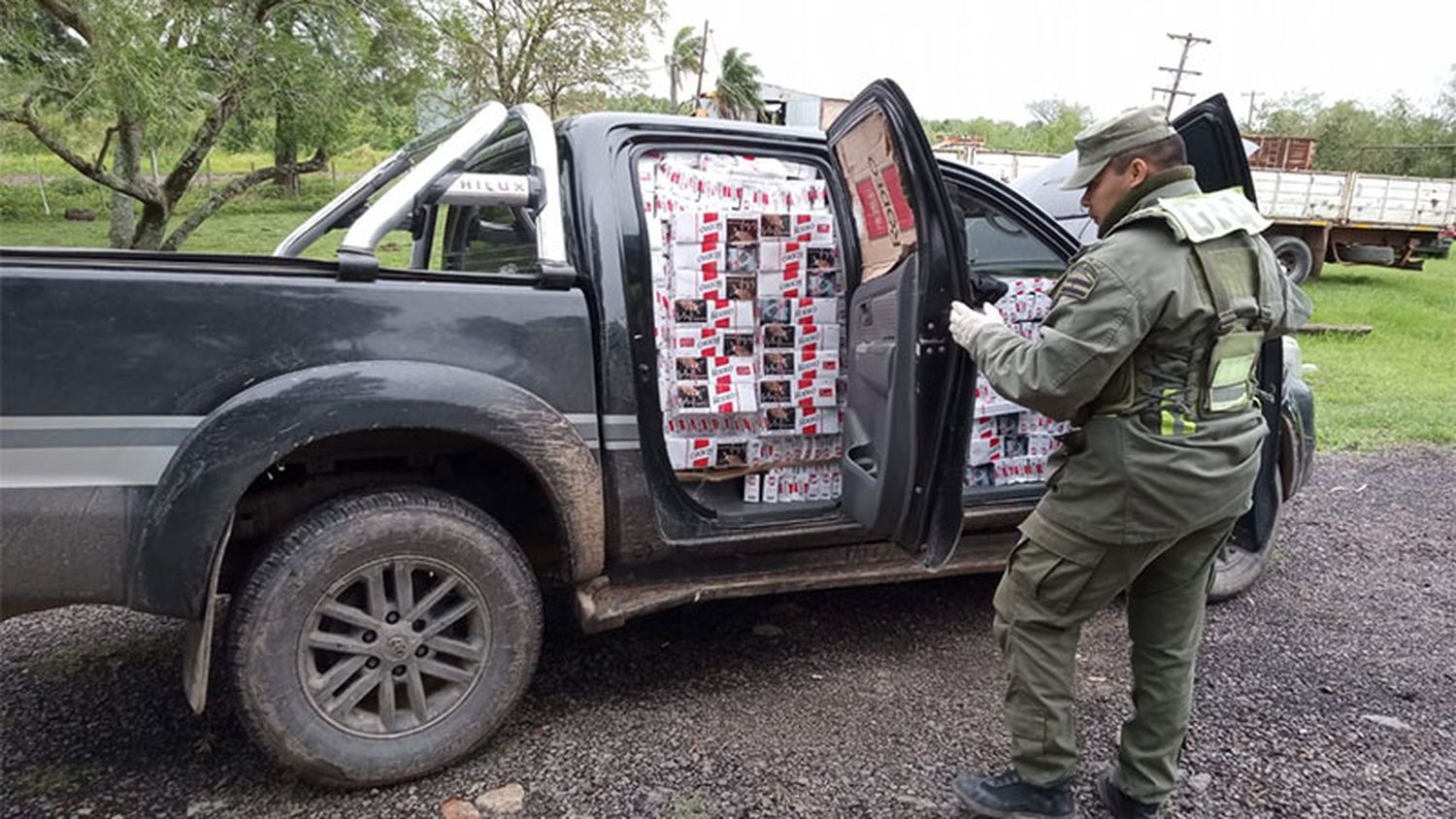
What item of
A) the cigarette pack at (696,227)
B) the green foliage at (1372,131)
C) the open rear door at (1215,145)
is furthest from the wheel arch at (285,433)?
the green foliage at (1372,131)

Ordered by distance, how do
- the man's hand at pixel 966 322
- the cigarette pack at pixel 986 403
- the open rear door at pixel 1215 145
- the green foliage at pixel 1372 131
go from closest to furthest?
the man's hand at pixel 966 322
the open rear door at pixel 1215 145
the cigarette pack at pixel 986 403
the green foliage at pixel 1372 131

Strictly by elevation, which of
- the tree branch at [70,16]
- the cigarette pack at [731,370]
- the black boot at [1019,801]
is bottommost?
the black boot at [1019,801]

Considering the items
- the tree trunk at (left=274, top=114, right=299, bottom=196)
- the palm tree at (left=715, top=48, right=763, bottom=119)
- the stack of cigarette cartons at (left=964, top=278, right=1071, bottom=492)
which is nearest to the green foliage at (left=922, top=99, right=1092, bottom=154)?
the palm tree at (left=715, top=48, right=763, bottom=119)

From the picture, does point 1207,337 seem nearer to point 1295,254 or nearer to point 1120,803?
point 1120,803

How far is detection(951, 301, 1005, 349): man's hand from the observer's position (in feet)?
7.64

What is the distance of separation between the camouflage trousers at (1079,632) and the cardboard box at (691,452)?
0.98m

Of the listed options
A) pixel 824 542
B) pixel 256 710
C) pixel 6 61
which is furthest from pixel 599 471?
pixel 6 61

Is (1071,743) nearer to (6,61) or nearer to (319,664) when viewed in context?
(319,664)

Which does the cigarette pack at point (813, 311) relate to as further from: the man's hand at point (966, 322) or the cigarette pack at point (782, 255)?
the man's hand at point (966, 322)

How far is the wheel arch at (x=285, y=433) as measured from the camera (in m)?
2.12

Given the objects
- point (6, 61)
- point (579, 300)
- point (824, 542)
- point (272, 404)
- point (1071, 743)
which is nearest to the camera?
point (272, 404)

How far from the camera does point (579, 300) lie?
8.32 ft

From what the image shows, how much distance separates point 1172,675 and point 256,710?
2.22 metres

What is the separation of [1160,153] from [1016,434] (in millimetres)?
1268
